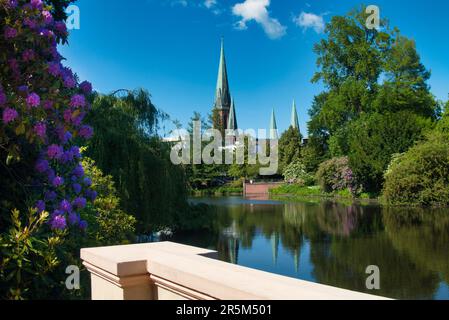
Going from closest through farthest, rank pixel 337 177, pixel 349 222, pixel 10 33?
pixel 10 33 → pixel 349 222 → pixel 337 177

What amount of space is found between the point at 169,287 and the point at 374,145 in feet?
106

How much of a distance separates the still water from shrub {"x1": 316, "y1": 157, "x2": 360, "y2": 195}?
1282 cm

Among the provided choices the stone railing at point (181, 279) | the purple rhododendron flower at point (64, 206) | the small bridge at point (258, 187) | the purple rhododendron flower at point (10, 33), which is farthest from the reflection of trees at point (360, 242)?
the small bridge at point (258, 187)

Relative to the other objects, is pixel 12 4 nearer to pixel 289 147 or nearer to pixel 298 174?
pixel 298 174

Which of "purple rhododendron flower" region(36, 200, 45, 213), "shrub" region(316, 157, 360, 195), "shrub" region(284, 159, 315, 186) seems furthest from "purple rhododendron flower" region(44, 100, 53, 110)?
"shrub" region(284, 159, 315, 186)

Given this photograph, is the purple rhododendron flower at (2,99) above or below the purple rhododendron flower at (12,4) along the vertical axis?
below

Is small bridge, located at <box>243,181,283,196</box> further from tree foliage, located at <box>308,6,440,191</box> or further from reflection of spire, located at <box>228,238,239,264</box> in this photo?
reflection of spire, located at <box>228,238,239,264</box>

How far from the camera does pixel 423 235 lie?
48.6 feet

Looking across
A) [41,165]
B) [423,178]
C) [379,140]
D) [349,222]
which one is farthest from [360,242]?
[379,140]

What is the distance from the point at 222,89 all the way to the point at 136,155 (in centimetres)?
6870

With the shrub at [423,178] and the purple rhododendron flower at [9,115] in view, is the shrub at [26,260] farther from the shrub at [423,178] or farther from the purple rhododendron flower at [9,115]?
the shrub at [423,178]

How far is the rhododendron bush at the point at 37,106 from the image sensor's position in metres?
3.16

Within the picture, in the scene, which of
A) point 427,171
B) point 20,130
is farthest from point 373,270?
point 427,171

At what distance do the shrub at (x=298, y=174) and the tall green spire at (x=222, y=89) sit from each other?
31.6 metres
